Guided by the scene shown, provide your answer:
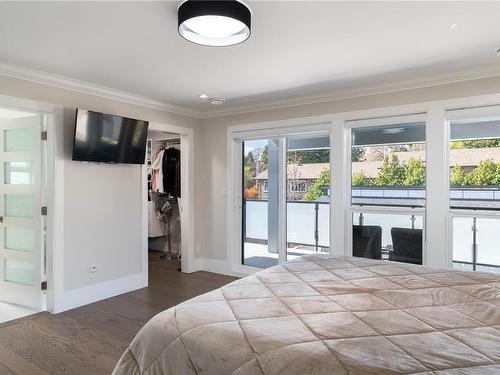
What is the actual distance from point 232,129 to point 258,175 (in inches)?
30.1

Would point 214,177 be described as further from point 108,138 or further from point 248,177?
point 108,138

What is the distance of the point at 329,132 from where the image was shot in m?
4.07

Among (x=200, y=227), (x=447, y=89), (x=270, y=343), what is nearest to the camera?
(x=270, y=343)

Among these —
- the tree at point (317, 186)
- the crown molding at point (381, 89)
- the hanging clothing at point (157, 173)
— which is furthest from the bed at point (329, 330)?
the hanging clothing at point (157, 173)

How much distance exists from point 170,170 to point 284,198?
Result: 7.16 ft

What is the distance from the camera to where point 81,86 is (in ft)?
11.7

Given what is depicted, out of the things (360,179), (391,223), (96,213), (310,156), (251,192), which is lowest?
(391,223)

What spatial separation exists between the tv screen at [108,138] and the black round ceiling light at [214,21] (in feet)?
6.16

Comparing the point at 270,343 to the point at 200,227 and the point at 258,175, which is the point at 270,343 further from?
the point at 200,227

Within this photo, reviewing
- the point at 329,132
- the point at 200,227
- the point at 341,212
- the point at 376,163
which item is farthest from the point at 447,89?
the point at 200,227

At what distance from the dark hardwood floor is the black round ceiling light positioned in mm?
2391

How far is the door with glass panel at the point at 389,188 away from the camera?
3586mm

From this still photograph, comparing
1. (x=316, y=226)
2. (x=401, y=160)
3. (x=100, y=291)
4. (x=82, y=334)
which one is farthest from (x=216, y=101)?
(x=82, y=334)

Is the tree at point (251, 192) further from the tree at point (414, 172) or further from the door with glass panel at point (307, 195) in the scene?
the tree at point (414, 172)
